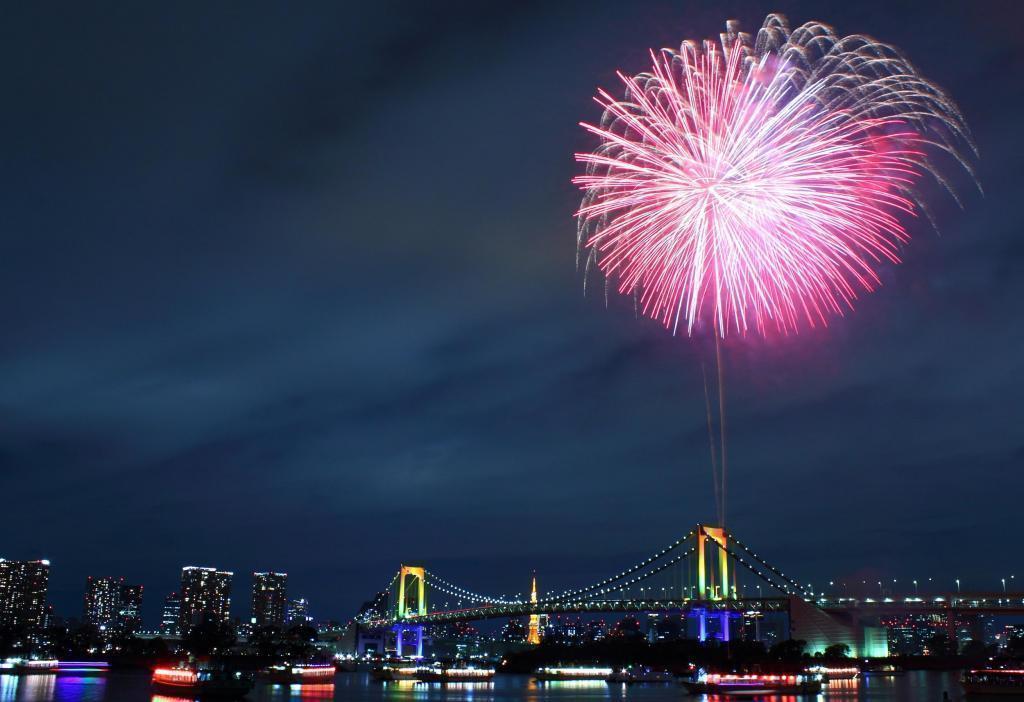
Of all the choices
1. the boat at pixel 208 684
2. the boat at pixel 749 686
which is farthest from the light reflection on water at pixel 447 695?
the boat at pixel 749 686

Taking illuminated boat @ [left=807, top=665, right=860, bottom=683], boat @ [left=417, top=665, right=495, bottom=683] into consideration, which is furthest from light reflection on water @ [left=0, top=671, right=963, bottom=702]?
boat @ [left=417, top=665, right=495, bottom=683]

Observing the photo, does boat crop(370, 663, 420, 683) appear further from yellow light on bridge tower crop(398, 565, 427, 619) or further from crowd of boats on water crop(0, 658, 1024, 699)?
yellow light on bridge tower crop(398, 565, 427, 619)

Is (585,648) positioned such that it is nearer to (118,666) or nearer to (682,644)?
(682,644)

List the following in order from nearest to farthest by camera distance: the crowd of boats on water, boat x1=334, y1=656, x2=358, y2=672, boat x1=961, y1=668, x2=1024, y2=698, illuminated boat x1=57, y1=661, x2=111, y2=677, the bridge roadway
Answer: boat x1=961, y1=668, x2=1024, y2=698
the crowd of boats on water
the bridge roadway
illuminated boat x1=57, y1=661, x2=111, y2=677
boat x1=334, y1=656, x2=358, y2=672

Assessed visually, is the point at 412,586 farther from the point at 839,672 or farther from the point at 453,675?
the point at 839,672

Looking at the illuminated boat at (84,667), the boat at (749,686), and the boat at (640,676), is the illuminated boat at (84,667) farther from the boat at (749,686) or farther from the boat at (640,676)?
the boat at (749,686)
